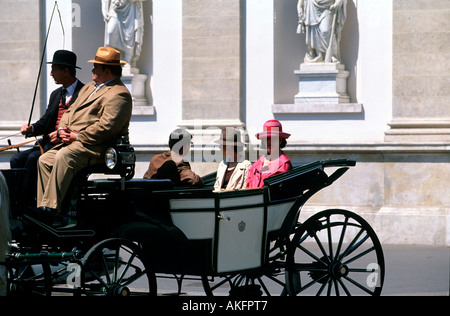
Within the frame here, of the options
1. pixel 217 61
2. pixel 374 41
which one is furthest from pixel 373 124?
pixel 217 61

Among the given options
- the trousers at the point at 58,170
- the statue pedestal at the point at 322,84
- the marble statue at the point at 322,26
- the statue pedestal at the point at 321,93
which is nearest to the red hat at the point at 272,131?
the trousers at the point at 58,170

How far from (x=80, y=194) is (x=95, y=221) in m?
0.25

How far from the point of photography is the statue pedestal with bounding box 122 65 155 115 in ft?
46.3

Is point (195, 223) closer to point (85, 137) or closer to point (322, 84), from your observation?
point (85, 137)

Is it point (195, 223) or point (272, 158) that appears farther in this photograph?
point (272, 158)

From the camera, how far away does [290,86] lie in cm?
1388

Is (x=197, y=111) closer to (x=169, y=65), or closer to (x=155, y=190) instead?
(x=169, y=65)

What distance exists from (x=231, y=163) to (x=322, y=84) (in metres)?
5.59

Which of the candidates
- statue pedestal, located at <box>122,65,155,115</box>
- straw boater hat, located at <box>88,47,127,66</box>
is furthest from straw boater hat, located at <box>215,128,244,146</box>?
statue pedestal, located at <box>122,65,155,115</box>

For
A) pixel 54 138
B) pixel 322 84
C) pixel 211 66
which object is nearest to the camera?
pixel 54 138

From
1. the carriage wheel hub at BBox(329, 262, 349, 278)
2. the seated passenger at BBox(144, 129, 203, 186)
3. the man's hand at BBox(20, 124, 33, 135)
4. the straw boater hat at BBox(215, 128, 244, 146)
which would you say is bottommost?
the carriage wheel hub at BBox(329, 262, 349, 278)

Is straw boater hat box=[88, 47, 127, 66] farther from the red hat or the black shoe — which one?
the red hat

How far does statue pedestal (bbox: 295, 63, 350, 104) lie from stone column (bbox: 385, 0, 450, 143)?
874mm

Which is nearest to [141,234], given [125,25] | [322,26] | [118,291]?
[118,291]
